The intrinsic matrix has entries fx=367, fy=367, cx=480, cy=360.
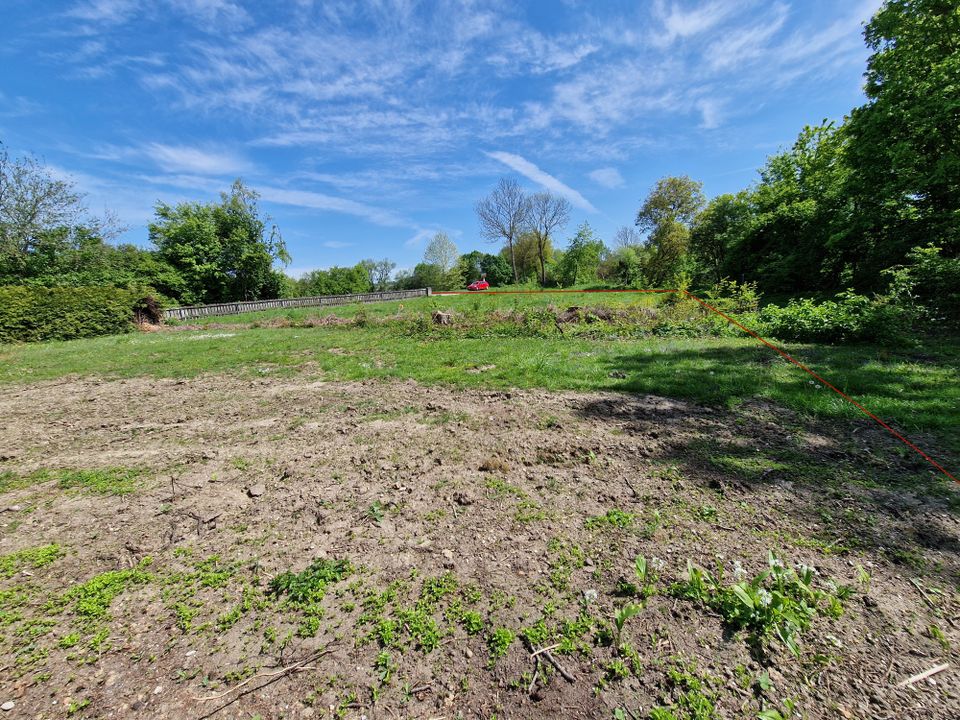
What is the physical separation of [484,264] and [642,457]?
182 ft

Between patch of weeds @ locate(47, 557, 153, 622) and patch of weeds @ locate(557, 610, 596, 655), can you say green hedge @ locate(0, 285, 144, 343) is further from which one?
patch of weeds @ locate(557, 610, 596, 655)

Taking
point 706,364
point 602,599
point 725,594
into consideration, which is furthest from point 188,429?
point 706,364

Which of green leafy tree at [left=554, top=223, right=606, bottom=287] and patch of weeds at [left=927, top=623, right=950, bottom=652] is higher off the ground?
green leafy tree at [left=554, top=223, right=606, bottom=287]

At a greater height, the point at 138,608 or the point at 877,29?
the point at 877,29

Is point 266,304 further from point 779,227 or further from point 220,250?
point 779,227

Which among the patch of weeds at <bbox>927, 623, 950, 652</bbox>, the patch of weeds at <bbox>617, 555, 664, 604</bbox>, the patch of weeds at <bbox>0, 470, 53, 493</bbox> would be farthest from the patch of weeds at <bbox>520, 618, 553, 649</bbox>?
the patch of weeds at <bbox>0, 470, 53, 493</bbox>

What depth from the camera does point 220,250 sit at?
33.2 m

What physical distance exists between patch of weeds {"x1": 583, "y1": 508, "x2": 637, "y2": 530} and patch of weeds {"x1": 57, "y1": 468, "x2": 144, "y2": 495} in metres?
4.09

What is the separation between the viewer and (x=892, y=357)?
22.8ft

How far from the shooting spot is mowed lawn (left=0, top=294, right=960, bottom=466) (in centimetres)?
497

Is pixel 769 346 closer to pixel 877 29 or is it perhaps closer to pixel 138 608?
pixel 138 608

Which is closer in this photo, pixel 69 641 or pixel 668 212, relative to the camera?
pixel 69 641

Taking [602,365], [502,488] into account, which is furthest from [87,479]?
[602,365]

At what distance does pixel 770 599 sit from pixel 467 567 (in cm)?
169
